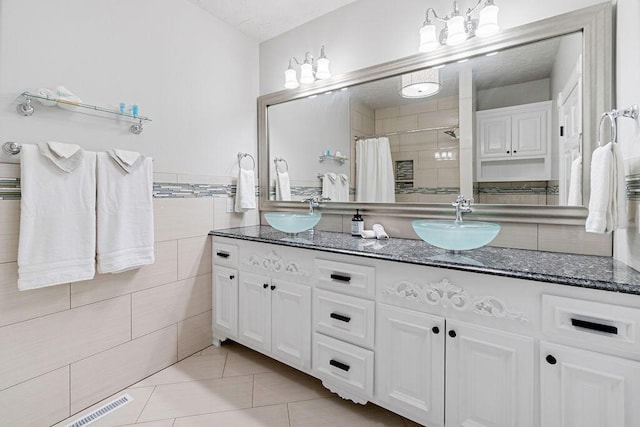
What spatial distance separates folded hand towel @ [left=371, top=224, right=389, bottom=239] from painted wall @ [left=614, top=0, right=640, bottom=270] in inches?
41.4

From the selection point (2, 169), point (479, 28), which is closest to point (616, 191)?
point (479, 28)

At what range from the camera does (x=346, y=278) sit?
1.51 meters

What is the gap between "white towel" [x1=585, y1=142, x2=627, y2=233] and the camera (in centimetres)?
110

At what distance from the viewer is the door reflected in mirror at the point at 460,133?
1.48 meters

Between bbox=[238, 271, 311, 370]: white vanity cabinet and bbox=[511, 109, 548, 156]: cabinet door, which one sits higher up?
bbox=[511, 109, 548, 156]: cabinet door

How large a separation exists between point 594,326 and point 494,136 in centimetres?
101

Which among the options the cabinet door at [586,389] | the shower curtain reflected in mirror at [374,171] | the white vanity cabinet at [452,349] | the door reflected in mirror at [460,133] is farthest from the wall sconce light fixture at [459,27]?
the cabinet door at [586,389]

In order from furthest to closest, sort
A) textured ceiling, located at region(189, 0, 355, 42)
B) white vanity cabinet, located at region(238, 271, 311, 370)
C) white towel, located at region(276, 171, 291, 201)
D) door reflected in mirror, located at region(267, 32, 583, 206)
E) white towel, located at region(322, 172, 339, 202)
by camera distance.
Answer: white towel, located at region(276, 171, 291, 201)
white towel, located at region(322, 172, 339, 202)
textured ceiling, located at region(189, 0, 355, 42)
white vanity cabinet, located at region(238, 271, 311, 370)
door reflected in mirror, located at region(267, 32, 583, 206)

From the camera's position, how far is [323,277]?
5.27ft

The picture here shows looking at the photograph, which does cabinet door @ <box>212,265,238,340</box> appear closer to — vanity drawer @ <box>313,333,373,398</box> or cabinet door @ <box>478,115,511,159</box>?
vanity drawer @ <box>313,333,373,398</box>

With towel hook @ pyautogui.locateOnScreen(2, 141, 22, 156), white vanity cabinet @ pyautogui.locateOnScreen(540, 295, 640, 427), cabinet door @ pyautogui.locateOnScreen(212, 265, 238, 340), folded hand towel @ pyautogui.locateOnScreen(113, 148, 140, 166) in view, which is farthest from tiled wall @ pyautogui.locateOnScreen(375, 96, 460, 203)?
towel hook @ pyautogui.locateOnScreen(2, 141, 22, 156)

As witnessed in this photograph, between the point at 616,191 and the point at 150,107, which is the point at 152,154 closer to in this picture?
the point at 150,107

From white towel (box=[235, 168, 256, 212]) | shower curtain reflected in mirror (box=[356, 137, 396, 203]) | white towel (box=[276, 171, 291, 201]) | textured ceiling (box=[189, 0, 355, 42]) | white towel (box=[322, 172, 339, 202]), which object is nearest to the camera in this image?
shower curtain reflected in mirror (box=[356, 137, 396, 203])

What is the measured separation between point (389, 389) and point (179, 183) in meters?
1.72
